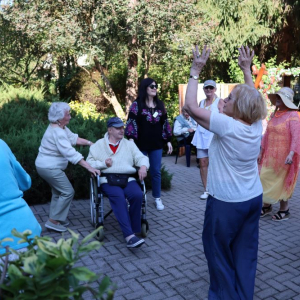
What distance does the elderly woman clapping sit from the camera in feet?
14.9

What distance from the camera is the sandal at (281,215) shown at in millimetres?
5402

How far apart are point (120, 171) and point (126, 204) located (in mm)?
423

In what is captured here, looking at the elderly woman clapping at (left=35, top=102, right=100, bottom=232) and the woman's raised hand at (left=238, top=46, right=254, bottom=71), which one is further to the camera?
the elderly woman clapping at (left=35, top=102, right=100, bottom=232)

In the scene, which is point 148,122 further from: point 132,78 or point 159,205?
point 132,78

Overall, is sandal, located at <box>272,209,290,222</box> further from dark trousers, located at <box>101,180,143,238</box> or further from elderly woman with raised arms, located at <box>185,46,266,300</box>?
elderly woman with raised arms, located at <box>185,46,266,300</box>

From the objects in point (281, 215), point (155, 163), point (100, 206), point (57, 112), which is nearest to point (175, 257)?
point (100, 206)

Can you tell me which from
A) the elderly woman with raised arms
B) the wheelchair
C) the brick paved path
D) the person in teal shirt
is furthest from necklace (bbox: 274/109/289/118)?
the person in teal shirt

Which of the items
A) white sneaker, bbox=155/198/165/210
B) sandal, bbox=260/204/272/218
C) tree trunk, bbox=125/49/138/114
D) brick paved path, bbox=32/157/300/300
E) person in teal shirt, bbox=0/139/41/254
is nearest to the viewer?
person in teal shirt, bbox=0/139/41/254

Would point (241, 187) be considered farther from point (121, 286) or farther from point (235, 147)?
point (121, 286)

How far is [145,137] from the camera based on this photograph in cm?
552

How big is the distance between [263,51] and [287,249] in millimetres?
13337

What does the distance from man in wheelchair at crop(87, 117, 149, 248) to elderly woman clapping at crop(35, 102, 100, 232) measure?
0.21 m

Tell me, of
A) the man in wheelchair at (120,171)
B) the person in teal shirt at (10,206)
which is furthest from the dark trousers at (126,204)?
the person in teal shirt at (10,206)

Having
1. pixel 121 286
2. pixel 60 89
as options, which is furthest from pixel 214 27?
pixel 121 286
